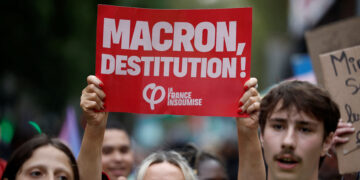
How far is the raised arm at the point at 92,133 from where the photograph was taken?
3.73 meters

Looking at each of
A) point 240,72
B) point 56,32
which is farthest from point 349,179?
point 56,32

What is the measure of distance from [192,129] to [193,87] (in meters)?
14.5

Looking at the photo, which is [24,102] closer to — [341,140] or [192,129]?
[192,129]

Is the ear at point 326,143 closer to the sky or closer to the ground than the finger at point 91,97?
closer to the ground

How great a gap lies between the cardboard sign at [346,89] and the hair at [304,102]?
0.40 m

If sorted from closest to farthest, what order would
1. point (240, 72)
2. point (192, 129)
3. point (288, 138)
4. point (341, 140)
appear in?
point (288, 138)
point (240, 72)
point (341, 140)
point (192, 129)

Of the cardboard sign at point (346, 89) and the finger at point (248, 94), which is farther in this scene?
the cardboard sign at point (346, 89)

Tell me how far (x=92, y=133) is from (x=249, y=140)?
92 cm

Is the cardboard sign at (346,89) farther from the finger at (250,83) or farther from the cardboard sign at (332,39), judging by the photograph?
the finger at (250,83)

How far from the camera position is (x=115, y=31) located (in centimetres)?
385

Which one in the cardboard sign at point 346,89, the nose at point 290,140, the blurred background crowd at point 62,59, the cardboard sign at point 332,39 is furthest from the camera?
the blurred background crowd at point 62,59

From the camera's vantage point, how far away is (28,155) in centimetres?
372

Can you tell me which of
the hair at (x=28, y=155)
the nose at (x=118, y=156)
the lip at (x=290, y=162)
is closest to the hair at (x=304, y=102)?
Answer: the lip at (x=290, y=162)

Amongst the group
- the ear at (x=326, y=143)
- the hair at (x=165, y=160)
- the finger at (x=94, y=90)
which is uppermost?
the finger at (x=94, y=90)
